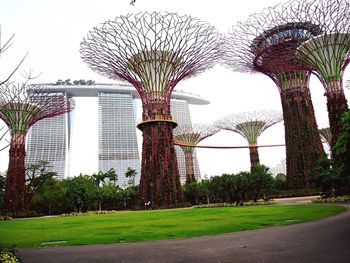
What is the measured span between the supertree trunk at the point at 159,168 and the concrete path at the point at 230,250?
20273 mm

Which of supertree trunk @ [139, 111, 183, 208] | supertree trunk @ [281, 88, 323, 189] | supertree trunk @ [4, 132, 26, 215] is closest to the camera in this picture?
supertree trunk @ [139, 111, 183, 208]

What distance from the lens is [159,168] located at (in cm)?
2908

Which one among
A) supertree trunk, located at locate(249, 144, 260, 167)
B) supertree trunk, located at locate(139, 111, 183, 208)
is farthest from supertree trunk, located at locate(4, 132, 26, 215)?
supertree trunk, located at locate(249, 144, 260, 167)

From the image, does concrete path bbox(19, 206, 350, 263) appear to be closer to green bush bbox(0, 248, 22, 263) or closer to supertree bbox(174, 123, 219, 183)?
green bush bbox(0, 248, 22, 263)

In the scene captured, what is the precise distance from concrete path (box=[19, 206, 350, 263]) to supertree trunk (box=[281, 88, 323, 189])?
25.2 metres

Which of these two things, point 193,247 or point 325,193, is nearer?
point 193,247

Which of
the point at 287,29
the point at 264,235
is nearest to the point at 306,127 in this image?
the point at 287,29

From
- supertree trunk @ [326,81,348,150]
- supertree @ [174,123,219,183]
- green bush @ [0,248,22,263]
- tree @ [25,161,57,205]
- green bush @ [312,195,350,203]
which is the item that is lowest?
green bush @ [0,248,22,263]

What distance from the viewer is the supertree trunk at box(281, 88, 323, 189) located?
32.8 meters

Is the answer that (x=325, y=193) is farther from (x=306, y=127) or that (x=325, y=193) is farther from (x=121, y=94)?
(x=121, y=94)

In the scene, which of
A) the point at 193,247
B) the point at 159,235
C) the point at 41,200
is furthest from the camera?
the point at 41,200

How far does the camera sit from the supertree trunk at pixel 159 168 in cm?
2895

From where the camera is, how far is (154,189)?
2903cm

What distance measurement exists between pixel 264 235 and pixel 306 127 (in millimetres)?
28117
